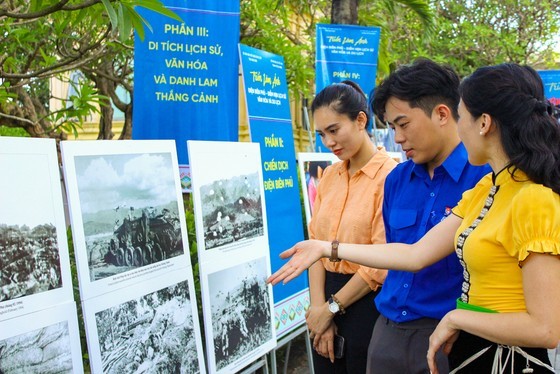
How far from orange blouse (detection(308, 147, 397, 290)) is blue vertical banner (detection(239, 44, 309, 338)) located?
1.59 m

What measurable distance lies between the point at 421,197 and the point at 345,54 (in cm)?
604

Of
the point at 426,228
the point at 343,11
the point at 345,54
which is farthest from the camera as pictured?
the point at 343,11

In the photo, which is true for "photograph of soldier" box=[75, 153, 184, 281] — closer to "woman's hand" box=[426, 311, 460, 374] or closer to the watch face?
the watch face

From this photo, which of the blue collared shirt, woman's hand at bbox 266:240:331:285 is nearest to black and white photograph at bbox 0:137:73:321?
woman's hand at bbox 266:240:331:285

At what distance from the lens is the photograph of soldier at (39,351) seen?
2158mm

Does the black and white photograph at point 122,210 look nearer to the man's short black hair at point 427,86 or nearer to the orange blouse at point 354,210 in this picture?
the orange blouse at point 354,210

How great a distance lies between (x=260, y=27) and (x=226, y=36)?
3.63 metres

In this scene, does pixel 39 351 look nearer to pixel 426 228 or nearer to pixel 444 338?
pixel 444 338

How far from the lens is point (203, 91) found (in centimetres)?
474

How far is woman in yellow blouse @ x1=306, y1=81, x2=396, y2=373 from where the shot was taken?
288 cm

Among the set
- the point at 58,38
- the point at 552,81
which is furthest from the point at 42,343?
the point at 552,81

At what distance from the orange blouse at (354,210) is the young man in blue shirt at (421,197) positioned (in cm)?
26

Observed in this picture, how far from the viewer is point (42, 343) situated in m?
2.27

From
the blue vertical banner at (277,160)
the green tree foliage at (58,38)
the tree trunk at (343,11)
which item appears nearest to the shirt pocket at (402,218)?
the green tree foliage at (58,38)
